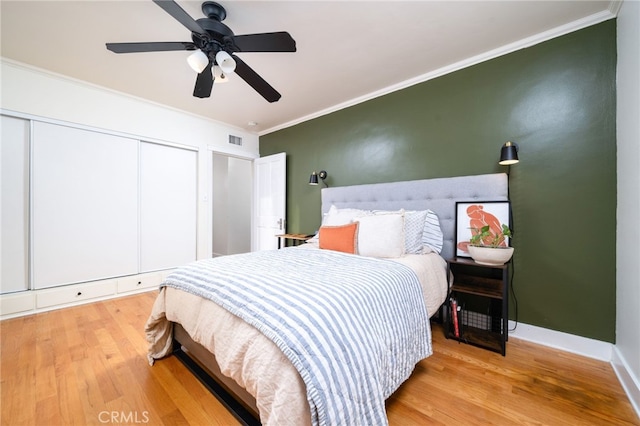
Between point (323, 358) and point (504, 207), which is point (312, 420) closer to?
point (323, 358)

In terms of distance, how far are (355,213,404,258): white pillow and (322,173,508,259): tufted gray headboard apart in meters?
0.56

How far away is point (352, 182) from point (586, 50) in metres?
2.34

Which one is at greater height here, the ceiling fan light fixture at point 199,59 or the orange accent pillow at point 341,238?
the ceiling fan light fixture at point 199,59

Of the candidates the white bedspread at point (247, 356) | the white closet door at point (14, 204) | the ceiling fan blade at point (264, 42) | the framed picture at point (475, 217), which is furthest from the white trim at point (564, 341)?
the white closet door at point (14, 204)

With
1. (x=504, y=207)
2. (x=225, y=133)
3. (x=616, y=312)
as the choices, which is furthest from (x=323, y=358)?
(x=225, y=133)

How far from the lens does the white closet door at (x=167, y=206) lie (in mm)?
3365

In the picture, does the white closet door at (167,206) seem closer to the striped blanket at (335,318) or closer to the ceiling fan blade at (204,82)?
the ceiling fan blade at (204,82)

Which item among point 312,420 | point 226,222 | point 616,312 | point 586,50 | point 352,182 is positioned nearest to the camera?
Result: point 312,420

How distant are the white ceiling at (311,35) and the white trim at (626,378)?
8.05ft

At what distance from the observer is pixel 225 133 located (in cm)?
418

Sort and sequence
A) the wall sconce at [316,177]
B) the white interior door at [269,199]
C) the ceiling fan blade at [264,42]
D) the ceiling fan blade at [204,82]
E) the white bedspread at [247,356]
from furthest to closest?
1. the white interior door at [269,199]
2. the wall sconce at [316,177]
3. the ceiling fan blade at [204,82]
4. the ceiling fan blade at [264,42]
5. the white bedspread at [247,356]

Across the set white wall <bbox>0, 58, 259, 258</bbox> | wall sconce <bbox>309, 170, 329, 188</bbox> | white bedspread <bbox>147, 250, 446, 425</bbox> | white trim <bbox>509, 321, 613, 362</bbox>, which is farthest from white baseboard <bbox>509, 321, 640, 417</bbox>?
white wall <bbox>0, 58, 259, 258</bbox>

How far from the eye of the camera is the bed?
0.85m

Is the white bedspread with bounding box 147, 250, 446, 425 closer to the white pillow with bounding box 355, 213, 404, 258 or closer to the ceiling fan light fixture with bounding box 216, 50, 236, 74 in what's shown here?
the white pillow with bounding box 355, 213, 404, 258
